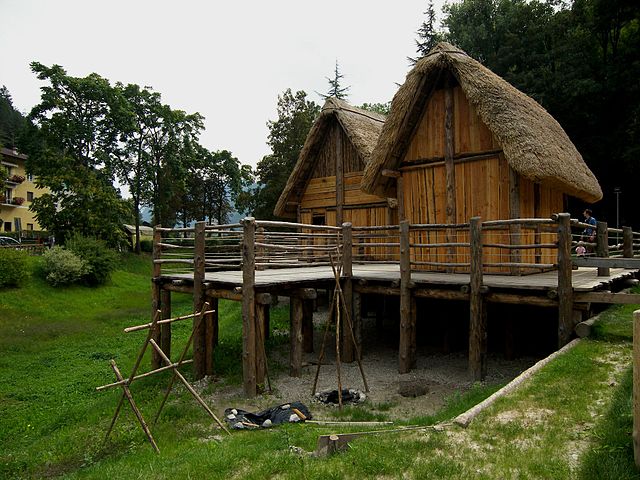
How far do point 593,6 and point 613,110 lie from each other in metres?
5.93

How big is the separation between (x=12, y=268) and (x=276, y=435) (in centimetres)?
1934

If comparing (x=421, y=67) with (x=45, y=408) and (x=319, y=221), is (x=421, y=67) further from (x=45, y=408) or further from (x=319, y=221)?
(x=45, y=408)

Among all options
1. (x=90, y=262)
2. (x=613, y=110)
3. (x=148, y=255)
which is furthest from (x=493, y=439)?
(x=148, y=255)

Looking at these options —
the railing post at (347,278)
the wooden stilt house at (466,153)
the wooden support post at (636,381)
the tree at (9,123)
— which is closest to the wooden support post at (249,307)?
the railing post at (347,278)

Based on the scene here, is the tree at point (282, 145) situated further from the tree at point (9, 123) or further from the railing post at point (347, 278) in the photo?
the tree at point (9, 123)

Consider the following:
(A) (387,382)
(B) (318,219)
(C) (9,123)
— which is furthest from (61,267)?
(C) (9,123)

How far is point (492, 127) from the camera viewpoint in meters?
10.8

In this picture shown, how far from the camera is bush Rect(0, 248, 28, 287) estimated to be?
67.3 feet

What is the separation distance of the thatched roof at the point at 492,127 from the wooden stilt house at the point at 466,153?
2 cm

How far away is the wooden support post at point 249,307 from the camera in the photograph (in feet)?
29.9

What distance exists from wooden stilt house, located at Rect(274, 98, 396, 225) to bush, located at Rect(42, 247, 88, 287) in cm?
1090

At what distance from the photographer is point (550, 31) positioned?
27.3 meters

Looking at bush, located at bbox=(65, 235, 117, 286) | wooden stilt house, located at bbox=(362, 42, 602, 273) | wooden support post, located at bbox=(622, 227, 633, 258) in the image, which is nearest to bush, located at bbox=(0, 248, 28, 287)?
bush, located at bbox=(65, 235, 117, 286)

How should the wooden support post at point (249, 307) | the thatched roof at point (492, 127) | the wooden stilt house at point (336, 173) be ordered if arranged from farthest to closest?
the wooden stilt house at point (336, 173), the thatched roof at point (492, 127), the wooden support post at point (249, 307)
